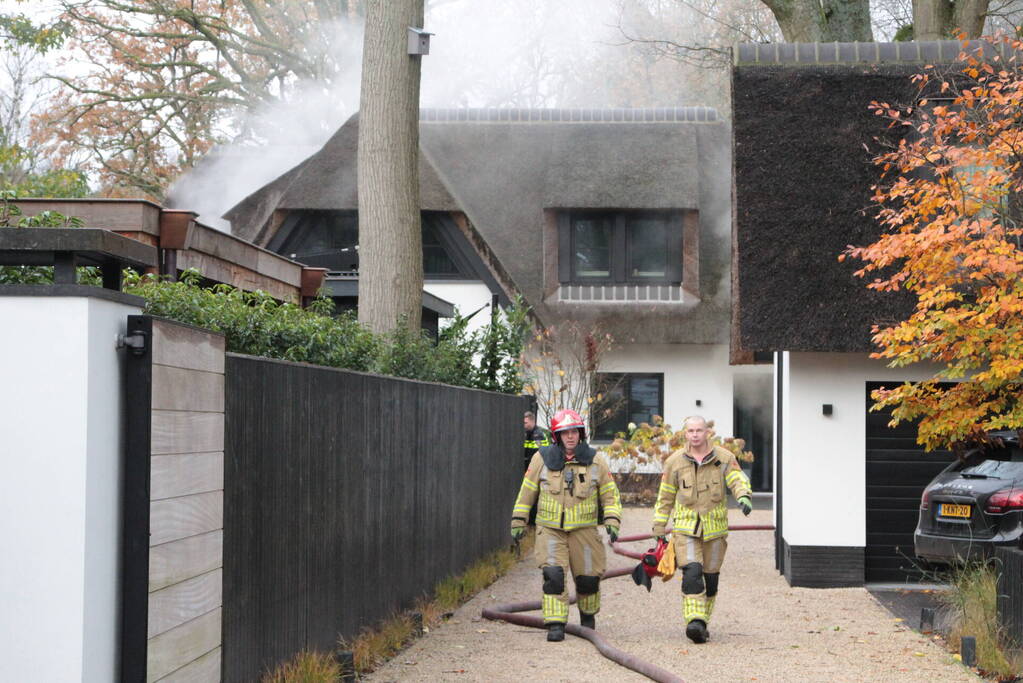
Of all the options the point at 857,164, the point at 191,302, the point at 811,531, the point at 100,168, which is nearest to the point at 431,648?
the point at 191,302

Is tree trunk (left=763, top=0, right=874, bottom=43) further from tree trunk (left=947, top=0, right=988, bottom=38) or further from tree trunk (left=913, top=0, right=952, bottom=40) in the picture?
tree trunk (left=947, top=0, right=988, bottom=38)

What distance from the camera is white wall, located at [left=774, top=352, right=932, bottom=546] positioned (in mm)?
14547

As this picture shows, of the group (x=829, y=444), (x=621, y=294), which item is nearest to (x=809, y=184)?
(x=829, y=444)

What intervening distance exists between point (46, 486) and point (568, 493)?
687cm

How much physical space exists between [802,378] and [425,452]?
15.6 feet

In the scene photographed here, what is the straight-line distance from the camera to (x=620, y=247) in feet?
91.1

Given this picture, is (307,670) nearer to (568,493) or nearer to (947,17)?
(568,493)

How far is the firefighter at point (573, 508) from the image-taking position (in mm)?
11266

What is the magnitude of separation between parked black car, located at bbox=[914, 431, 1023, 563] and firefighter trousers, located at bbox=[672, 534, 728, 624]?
76.7 inches

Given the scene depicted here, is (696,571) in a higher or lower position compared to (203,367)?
lower

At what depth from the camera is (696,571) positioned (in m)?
11.0

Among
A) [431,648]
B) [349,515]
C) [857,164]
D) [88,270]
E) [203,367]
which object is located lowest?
[431,648]

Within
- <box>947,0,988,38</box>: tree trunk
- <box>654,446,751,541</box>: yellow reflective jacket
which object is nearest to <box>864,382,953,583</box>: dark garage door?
<box>654,446,751,541</box>: yellow reflective jacket

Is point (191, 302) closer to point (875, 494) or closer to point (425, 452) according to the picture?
point (425, 452)
